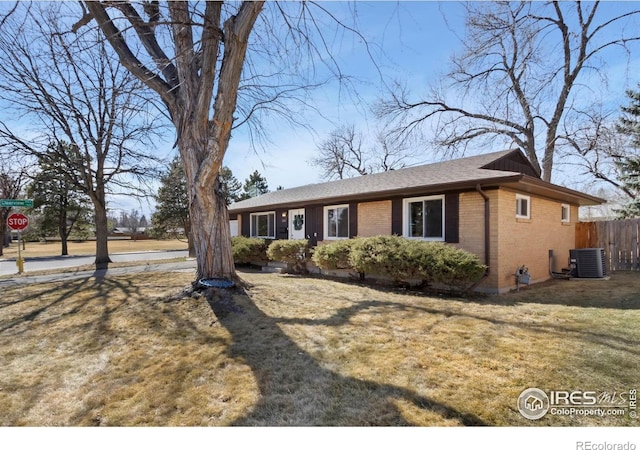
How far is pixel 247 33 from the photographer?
550 cm

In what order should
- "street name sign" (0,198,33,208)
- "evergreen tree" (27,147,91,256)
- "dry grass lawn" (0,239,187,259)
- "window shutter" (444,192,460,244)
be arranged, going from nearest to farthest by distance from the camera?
1. "window shutter" (444,192,460,244)
2. "street name sign" (0,198,33,208)
3. "evergreen tree" (27,147,91,256)
4. "dry grass lawn" (0,239,187,259)

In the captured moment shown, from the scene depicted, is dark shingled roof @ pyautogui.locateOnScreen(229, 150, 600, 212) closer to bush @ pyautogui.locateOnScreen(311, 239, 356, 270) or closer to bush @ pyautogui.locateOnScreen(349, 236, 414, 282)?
bush @ pyautogui.locateOnScreen(349, 236, 414, 282)

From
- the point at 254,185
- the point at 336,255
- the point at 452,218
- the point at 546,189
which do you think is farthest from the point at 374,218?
the point at 254,185

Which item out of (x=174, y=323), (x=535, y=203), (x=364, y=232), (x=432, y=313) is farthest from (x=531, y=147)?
(x=174, y=323)

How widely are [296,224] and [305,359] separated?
10.3 meters

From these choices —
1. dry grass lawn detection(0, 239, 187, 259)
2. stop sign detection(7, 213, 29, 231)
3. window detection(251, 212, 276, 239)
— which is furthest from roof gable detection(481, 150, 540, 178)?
dry grass lawn detection(0, 239, 187, 259)

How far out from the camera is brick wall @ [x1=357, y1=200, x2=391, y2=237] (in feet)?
34.2

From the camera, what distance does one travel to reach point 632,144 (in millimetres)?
16359

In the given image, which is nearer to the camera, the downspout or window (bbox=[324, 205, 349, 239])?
the downspout

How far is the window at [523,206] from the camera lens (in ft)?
28.8

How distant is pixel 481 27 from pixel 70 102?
1767 cm

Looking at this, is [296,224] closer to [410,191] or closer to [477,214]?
[410,191]

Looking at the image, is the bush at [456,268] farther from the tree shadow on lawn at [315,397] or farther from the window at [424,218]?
the tree shadow on lawn at [315,397]
